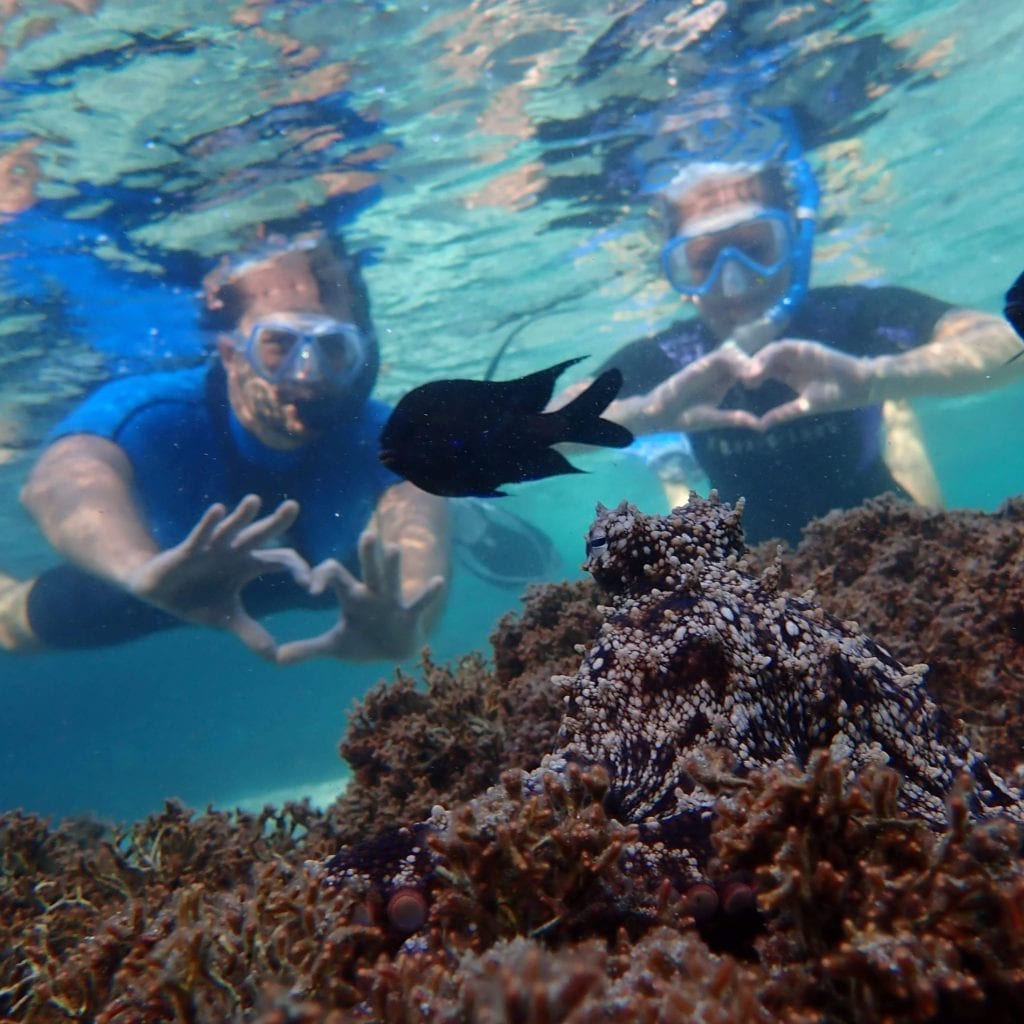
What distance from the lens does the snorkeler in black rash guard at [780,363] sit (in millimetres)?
8602

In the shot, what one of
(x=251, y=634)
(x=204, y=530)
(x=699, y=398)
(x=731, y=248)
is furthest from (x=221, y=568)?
(x=731, y=248)

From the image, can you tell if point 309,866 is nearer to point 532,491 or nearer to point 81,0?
point 81,0

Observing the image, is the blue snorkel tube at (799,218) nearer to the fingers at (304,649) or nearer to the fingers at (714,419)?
the fingers at (714,419)

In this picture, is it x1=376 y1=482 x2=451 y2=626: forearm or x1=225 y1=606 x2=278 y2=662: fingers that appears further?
x1=376 y1=482 x2=451 y2=626: forearm

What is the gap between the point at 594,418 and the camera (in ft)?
9.18

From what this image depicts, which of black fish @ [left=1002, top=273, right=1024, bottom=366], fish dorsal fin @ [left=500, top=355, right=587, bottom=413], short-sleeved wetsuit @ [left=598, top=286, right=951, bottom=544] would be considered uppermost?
fish dorsal fin @ [left=500, top=355, right=587, bottom=413]

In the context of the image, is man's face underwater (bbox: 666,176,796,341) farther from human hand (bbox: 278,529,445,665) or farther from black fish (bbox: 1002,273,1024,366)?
black fish (bbox: 1002,273,1024,366)

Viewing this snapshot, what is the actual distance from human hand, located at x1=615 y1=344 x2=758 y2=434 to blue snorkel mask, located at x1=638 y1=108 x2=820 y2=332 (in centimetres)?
365

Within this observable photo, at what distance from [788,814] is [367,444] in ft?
30.2

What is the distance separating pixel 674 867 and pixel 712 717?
43cm

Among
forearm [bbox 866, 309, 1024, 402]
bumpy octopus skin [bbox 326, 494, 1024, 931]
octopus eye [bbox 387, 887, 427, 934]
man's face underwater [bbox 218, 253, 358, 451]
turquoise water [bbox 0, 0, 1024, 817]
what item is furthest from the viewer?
man's face underwater [bbox 218, 253, 358, 451]

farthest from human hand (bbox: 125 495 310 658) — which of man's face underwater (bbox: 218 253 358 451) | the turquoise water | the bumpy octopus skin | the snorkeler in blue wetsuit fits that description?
the turquoise water

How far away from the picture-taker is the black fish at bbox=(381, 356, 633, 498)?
108 inches

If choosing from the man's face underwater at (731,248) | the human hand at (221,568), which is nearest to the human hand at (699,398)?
the man's face underwater at (731,248)
